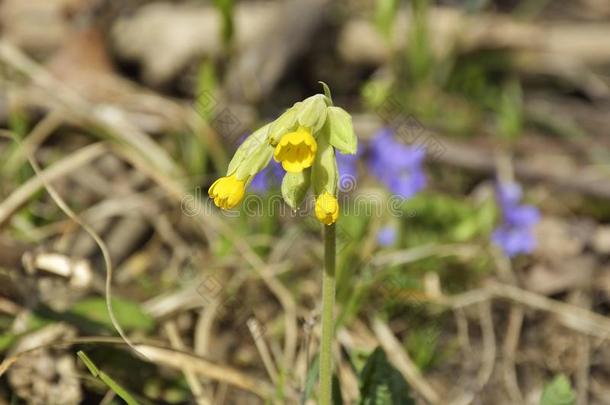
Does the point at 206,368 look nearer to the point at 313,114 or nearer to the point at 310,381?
the point at 310,381

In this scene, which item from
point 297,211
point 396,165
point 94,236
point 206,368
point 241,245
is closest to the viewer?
point 94,236

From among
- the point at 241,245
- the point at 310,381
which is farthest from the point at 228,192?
A: the point at 241,245

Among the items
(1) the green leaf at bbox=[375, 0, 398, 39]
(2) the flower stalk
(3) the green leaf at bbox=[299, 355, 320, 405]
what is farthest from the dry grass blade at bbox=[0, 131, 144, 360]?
(1) the green leaf at bbox=[375, 0, 398, 39]

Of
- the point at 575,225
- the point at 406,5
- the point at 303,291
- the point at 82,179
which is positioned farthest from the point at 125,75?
the point at 575,225

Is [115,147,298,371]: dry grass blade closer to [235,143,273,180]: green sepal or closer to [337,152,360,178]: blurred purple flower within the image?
[337,152,360,178]: blurred purple flower

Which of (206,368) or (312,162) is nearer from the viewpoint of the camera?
(312,162)

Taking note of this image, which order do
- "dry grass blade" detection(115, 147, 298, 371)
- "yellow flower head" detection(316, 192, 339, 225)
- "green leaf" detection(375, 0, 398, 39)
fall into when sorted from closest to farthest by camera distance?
"yellow flower head" detection(316, 192, 339, 225) < "dry grass blade" detection(115, 147, 298, 371) < "green leaf" detection(375, 0, 398, 39)
